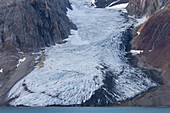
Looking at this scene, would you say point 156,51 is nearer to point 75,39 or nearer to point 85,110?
point 75,39

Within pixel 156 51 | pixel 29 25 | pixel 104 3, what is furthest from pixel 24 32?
pixel 104 3

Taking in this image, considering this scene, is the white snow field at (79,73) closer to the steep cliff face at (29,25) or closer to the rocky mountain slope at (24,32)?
the rocky mountain slope at (24,32)

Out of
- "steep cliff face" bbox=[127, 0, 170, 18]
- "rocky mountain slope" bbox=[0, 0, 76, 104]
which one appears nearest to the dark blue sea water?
"rocky mountain slope" bbox=[0, 0, 76, 104]

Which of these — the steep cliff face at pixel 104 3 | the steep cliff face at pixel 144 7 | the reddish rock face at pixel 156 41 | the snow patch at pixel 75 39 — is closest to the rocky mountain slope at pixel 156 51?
the reddish rock face at pixel 156 41

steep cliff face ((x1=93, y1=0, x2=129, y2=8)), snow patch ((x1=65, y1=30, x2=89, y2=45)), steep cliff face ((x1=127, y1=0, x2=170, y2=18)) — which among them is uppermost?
steep cliff face ((x1=127, y1=0, x2=170, y2=18))

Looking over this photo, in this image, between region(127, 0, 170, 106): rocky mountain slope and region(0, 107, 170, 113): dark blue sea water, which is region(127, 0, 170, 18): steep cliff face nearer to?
region(127, 0, 170, 106): rocky mountain slope

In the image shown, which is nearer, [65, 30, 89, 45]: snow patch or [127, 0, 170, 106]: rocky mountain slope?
[127, 0, 170, 106]: rocky mountain slope
